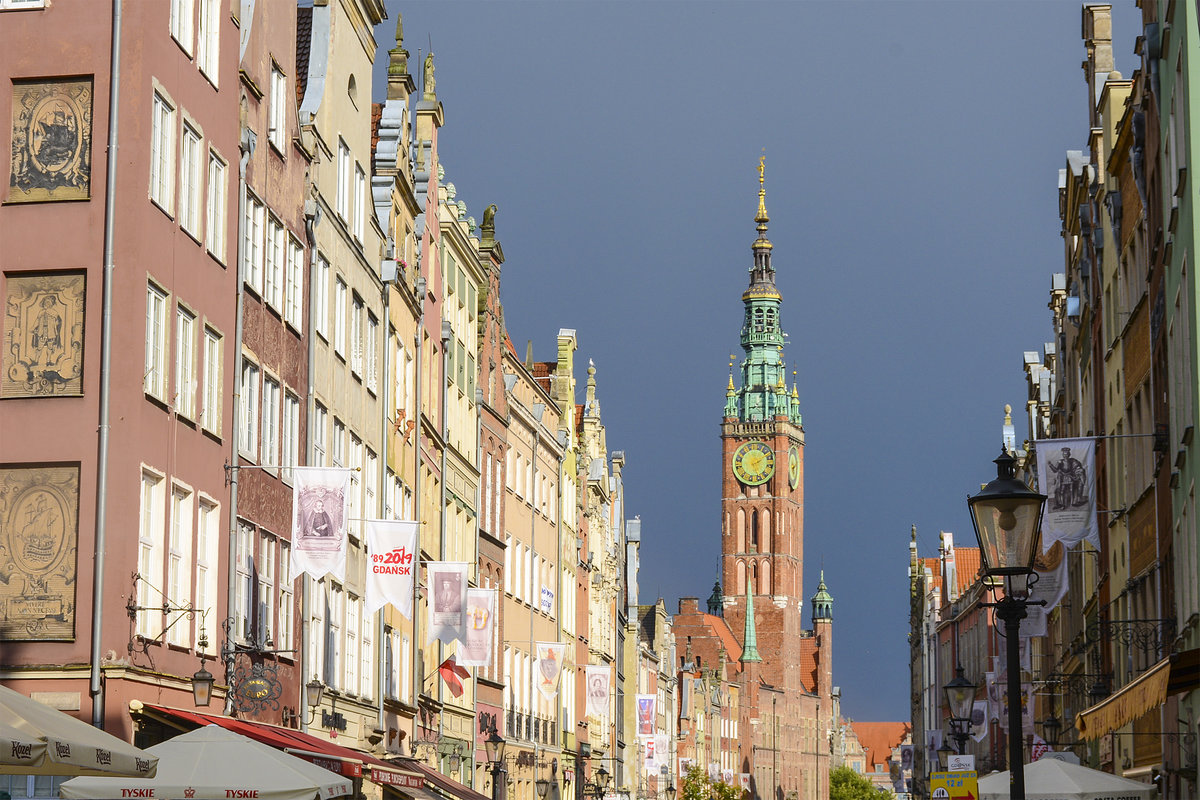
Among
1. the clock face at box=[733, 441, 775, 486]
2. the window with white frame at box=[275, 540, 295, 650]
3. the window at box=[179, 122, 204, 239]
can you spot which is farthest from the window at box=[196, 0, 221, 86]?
the clock face at box=[733, 441, 775, 486]

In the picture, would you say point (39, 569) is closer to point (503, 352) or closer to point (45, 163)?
point (45, 163)

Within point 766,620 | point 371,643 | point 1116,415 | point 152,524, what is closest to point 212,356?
point 152,524

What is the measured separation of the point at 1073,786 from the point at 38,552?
1289 centimetres

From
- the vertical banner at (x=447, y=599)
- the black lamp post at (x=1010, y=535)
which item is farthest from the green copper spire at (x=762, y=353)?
the black lamp post at (x=1010, y=535)

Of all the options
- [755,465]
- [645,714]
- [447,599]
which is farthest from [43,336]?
[755,465]

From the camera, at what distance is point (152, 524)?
22.9m

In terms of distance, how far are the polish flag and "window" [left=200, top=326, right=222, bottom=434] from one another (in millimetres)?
17957

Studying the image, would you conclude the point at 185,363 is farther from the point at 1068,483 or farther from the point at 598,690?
the point at 598,690

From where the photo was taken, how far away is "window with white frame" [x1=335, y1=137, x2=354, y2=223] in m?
34.9

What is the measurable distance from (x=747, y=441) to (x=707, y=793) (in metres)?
80.5

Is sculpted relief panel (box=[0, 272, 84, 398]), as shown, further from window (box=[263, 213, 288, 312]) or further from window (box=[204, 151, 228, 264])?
window (box=[263, 213, 288, 312])

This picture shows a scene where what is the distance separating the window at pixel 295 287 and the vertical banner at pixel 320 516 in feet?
17.5

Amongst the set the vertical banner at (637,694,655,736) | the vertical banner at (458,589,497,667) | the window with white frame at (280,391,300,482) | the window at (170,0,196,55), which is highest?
the window at (170,0,196,55)

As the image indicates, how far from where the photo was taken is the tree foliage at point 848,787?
605ft
